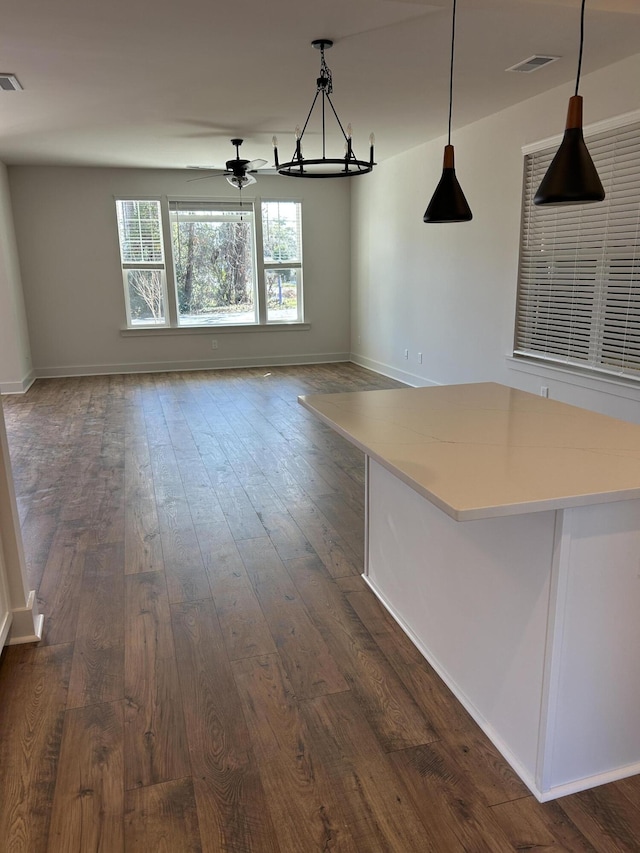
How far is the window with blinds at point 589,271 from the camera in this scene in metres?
3.99

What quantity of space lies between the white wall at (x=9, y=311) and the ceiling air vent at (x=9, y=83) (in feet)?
9.18

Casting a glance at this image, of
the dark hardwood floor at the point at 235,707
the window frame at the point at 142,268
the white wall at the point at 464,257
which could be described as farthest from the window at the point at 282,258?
the dark hardwood floor at the point at 235,707

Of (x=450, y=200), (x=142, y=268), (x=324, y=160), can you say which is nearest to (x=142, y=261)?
(x=142, y=268)

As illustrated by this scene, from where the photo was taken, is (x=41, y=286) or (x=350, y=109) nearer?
(x=350, y=109)

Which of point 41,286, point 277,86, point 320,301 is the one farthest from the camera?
point 320,301

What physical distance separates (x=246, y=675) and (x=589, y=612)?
1.15m

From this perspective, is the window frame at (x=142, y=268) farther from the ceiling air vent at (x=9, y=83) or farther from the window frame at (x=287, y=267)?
the ceiling air vent at (x=9, y=83)

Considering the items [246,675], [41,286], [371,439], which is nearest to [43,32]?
[371,439]

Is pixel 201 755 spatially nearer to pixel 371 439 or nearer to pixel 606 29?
pixel 371 439

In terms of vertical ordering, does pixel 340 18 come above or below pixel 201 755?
above

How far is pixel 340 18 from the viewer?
3.18 m

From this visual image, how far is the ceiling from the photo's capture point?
10.1 feet

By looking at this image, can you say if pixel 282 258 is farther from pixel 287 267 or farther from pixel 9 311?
pixel 9 311

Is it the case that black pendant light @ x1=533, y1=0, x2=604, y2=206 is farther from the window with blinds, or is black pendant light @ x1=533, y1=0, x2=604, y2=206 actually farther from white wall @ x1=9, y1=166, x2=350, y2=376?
white wall @ x1=9, y1=166, x2=350, y2=376
